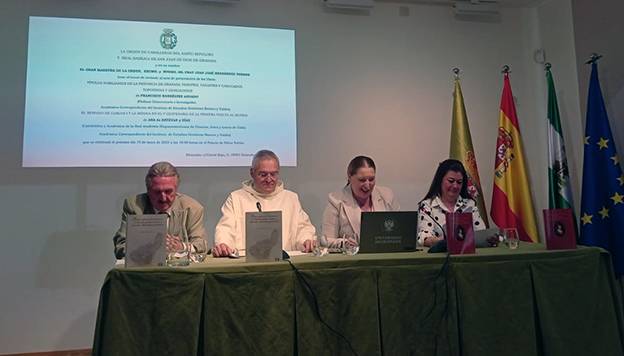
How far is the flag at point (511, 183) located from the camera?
3564mm

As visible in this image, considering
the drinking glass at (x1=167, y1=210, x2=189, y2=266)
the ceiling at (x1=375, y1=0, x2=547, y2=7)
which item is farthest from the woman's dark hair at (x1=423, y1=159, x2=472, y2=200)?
the ceiling at (x1=375, y1=0, x2=547, y2=7)

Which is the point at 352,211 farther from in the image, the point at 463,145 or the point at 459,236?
the point at 463,145

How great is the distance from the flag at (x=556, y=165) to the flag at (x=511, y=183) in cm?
20

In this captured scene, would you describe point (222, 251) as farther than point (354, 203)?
No

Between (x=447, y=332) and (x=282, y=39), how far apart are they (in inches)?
108

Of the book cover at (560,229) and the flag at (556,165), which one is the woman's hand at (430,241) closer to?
the book cover at (560,229)

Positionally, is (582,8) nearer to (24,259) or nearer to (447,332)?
(447,332)

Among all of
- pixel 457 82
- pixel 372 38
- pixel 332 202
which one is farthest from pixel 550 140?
pixel 332 202

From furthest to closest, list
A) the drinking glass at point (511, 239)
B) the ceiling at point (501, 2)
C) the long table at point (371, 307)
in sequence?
the ceiling at point (501, 2) < the drinking glass at point (511, 239) < the long table at point (371, 307)

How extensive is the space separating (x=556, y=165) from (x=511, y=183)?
361 mm

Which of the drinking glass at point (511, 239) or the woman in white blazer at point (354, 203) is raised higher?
the woman in white blazer at point (354, 203)

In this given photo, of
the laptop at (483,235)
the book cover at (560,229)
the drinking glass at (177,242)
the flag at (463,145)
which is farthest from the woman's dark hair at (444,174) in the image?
the drinking glass at (177,242)

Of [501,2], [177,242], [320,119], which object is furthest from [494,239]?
[501,2]

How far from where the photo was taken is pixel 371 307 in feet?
5.59
